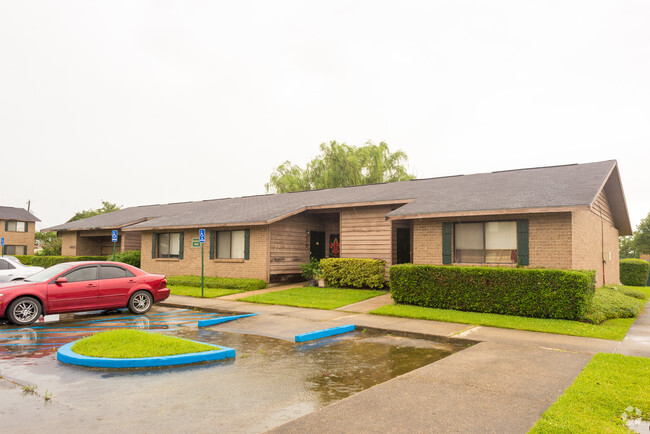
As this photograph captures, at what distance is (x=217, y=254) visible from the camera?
2139 centimetres

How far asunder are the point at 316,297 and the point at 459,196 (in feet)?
20.5

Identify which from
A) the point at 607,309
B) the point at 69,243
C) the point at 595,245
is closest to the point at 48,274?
the point at 607,309

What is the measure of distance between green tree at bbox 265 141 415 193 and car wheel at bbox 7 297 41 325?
3368 cm

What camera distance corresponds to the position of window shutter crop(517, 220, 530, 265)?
13.3 m

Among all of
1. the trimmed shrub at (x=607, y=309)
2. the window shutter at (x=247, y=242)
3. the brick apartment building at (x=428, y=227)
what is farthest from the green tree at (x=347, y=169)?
the trimmed shrub at (x=607, y=309)

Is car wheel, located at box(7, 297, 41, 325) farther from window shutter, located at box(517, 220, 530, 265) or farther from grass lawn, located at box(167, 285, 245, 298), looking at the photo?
window shutter, located at box(517, 220, 530, 265)

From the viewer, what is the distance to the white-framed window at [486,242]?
14.0 metres

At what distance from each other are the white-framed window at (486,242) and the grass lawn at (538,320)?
2.66 metres

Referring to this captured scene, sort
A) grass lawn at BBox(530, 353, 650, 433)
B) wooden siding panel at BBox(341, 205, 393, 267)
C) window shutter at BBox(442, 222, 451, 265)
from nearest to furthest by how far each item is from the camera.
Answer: grass lawn at BBox(530, 353, 650, 433) < window shutter at BBox(442, 222, 451, 265) < wooden siding panel at BBox(341, 205, 393, 267)

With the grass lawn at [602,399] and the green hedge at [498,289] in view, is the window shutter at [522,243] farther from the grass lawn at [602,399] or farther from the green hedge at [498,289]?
the grass lawn at [602,399]

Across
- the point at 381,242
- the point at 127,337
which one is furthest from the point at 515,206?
the point at 127,337

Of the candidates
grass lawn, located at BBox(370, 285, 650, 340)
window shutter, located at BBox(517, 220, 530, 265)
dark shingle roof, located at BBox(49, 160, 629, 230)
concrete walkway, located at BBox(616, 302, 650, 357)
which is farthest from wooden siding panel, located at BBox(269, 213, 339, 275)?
concrete walkway, located at BBox(616, 302, 650, 357)

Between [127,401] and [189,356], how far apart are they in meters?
1.87

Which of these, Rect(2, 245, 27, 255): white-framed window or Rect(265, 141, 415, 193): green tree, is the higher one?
Rect(265, 141, 415, 193): green tree
